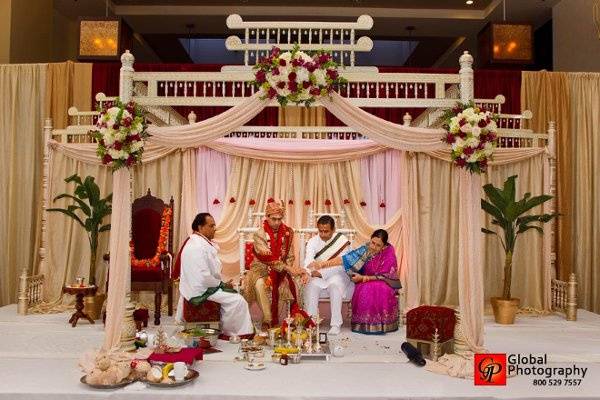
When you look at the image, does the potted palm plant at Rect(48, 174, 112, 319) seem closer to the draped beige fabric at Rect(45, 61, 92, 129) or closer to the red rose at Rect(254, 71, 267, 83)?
the draped beige fabric at Rect(45, 61, 92, 129)

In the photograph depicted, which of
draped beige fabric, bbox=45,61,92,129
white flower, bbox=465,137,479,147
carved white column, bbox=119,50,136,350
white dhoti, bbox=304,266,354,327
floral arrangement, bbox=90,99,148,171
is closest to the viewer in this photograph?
white flower, bbox=465,137,479,147

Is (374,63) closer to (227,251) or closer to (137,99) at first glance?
(227,251)

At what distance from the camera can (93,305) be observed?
21.8 ft

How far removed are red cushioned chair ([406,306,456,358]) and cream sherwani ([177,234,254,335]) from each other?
67.0 inches

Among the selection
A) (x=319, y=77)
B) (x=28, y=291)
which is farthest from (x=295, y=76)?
(x=28, y=291)

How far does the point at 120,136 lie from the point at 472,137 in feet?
9.93

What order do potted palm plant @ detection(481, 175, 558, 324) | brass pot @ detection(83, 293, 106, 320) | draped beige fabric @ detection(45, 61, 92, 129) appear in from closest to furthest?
brass pot @ detection(83, 293, 106, 320) → potted palm plant @ detection(481, 175, 558, 324) → draped beige fabric @ detection(45, 61, 92, 129)

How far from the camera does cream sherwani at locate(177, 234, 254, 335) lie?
5.72 meters

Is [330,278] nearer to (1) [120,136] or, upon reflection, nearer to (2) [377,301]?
(2) [377,301]

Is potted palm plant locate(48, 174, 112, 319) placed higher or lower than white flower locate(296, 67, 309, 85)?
lower

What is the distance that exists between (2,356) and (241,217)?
345cm

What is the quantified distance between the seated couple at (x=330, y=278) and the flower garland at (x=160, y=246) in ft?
3.62

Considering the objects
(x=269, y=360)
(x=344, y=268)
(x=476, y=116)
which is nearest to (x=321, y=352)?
(x=269, y=360)

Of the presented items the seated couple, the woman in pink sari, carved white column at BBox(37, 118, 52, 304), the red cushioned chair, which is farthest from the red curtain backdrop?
the red cushioned chair
